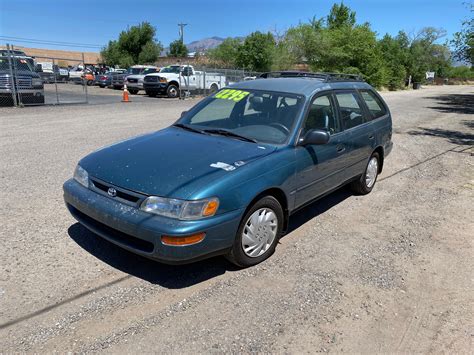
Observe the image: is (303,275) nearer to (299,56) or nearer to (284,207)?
(284,207)

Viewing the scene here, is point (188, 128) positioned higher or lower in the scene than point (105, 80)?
higher

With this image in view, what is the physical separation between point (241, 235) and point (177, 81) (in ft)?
68.1

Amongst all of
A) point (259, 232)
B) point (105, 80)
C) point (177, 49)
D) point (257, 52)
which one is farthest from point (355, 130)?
point (177, 49)

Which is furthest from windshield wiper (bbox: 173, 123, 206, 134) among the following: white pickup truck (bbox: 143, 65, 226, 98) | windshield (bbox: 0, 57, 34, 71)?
white pickup truck (bbox: 143, 65, 226, 98)

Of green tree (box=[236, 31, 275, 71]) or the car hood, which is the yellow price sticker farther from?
green tree (box=[236, 31, 275, 71])

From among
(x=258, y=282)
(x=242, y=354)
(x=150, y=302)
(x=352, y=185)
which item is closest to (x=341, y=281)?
(x=258, y=282)

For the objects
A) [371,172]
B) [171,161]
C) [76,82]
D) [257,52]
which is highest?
[257,52]

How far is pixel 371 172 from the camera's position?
19.5 ft

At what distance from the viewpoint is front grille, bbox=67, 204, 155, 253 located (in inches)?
124

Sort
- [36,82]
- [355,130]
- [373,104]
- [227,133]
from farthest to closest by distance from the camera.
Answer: [36,82]
[373,104]
[355,130]
[227,133]

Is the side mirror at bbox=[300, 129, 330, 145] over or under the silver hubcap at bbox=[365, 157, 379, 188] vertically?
over

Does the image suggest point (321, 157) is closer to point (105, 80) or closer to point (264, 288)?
point (264, 288)

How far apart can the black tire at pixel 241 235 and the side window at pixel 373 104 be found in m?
2.72

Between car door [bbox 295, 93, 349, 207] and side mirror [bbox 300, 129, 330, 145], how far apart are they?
0.07 m
